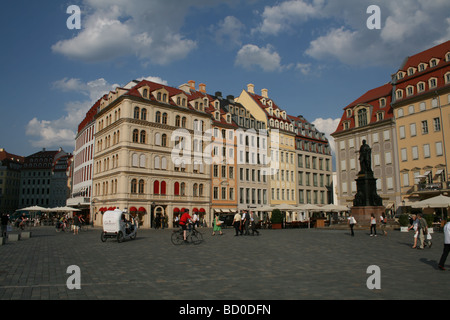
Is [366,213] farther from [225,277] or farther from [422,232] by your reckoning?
[225,277]

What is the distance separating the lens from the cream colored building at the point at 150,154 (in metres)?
47.4

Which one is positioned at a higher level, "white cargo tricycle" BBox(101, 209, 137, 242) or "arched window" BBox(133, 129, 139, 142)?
"arched window" BBox(133, 129, 139, 142)

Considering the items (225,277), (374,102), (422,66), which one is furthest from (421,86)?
(225,277)

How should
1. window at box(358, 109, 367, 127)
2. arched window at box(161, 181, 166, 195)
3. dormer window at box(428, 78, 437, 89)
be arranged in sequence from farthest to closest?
window at box(358, 109, 367, 127)
arched window at box(161, 181, 166, 195)
dormer window at box(428, 78, 437, 89)

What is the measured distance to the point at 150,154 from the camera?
1940 inches

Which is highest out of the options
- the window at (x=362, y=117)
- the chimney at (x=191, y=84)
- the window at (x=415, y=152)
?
the chimney at (x=191, y=84)

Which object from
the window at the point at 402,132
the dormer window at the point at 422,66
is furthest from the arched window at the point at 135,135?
the dormer window at the point at 422,66

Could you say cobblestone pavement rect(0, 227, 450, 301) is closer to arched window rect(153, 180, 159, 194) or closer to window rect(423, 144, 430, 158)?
arched window rect(153, 180, 159, 194)

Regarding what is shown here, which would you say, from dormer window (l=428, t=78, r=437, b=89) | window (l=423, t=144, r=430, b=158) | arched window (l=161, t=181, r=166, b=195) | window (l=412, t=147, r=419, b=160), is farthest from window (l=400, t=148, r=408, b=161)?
arched window (l=161, t=181, r=166, b=195)

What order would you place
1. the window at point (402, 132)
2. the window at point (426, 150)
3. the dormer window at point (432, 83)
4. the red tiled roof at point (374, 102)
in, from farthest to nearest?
the red tiled roof at point (374, 102)
the window at point (402, 132)
the window at point (426, 150)
the dormer window at point (432, 83)

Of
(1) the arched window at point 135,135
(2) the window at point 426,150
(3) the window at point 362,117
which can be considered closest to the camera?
(2) the window at point 426,150

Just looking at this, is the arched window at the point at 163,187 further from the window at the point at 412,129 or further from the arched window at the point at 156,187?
the window at the point at 412,129

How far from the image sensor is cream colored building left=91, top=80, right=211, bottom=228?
4741 centimetres

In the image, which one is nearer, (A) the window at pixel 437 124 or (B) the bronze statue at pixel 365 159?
(B) the bronze statue at pixel 365 159
